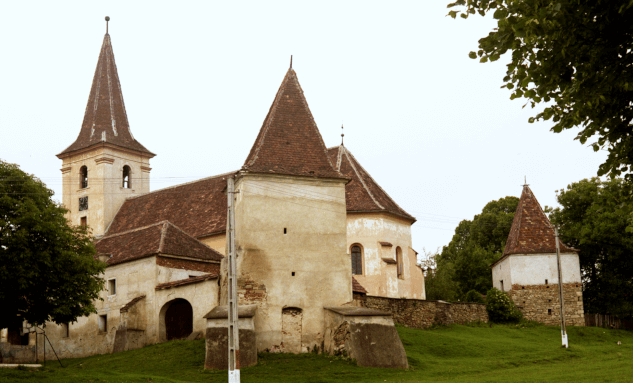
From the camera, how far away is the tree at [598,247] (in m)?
46.2

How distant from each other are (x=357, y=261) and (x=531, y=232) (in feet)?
40.3

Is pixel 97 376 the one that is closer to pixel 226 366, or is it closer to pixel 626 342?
pixel 226 366

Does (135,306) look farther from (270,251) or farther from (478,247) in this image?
(478,247)

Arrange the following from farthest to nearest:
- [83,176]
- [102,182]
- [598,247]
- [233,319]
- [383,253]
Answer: [83,176]
[102,182]
[598,247]
[383,253]
[233,319]

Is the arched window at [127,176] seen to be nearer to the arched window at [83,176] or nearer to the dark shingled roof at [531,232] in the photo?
the arched window at [83,176]

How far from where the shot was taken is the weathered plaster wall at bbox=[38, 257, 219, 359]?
108 feet

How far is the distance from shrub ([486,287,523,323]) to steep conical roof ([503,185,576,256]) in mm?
3334

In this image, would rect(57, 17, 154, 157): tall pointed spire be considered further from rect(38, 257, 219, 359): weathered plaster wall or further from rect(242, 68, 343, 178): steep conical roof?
rect(242, 68, 343, 178): steep conical roof

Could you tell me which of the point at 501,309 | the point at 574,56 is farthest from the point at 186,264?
the point at 574,56

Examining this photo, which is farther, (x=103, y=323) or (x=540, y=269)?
(x=540, y=269)

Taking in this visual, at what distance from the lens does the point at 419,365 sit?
2800 cm

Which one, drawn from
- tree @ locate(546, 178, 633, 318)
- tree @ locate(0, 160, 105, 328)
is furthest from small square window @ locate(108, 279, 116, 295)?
tree @ locate(546, 178, 633, 318)

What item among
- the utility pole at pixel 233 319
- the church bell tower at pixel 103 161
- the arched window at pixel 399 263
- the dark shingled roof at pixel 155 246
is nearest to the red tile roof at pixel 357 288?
the arched window at pixel 399 263

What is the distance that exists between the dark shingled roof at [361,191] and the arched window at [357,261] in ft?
7.14
